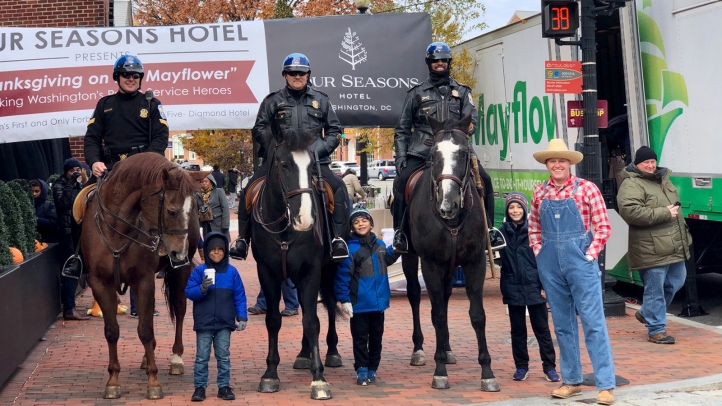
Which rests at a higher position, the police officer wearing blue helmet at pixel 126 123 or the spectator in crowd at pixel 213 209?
the police officer wearing blue helmet at pixel 126 123

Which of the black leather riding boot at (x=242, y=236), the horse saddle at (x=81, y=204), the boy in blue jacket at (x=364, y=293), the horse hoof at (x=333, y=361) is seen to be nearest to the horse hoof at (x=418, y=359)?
the horse hoof at (x=333, y=361)

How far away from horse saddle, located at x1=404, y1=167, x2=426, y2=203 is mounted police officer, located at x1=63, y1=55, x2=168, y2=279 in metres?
2.39

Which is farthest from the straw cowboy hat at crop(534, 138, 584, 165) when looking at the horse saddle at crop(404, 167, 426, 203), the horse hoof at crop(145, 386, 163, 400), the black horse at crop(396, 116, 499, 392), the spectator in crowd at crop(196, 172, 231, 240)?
the spectator in crowd at crop(196, 172, 231, 240)

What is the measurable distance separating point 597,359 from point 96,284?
4.30 metres

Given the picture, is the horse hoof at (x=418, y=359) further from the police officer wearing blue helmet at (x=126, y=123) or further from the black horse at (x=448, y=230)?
the police officer wearing blue helmet at (x=126, y=123)

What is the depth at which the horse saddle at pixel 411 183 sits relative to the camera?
28.5 feet

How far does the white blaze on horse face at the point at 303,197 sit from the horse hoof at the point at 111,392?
2.08m

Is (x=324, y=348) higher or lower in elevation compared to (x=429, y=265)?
lower

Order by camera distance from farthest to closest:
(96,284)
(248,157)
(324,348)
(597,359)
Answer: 1. (248,157)
2. (324,348)
3. (96,284)
4. (597,359)

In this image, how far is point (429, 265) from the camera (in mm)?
8242

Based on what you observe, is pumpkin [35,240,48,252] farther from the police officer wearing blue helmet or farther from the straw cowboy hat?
the straw cowboy hat

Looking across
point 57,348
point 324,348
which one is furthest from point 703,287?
point 57,348

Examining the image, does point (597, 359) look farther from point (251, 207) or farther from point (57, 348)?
point (57, 348)

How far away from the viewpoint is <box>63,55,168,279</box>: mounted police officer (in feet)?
29.5
